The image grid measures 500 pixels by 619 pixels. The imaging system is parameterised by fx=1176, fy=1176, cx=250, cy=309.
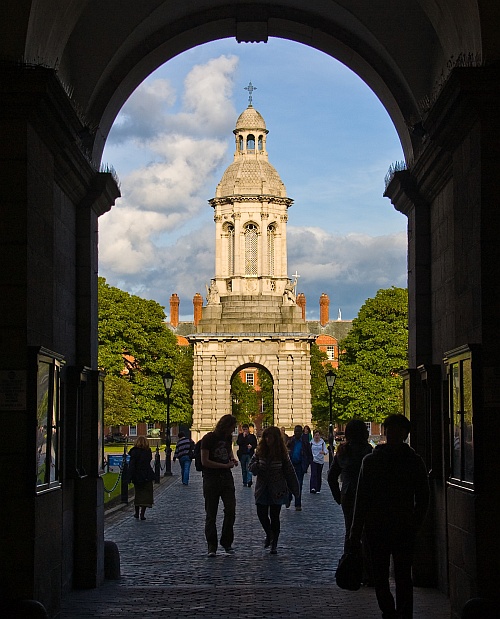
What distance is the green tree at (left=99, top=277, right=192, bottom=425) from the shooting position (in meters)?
70.1

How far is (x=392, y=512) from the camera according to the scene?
32.4ft

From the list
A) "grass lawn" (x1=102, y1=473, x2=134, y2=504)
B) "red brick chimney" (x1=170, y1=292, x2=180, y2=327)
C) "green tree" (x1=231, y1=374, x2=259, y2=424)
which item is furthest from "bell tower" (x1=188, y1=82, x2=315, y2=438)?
"red brick chimney" (x1=170, y1=292, x2=180, y2=327)

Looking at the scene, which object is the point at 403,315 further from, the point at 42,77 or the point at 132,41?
the point at 42,77

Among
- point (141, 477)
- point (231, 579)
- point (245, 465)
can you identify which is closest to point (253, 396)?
point (245, 465)

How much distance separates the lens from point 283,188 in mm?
72812

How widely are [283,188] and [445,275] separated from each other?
5985 centimetres

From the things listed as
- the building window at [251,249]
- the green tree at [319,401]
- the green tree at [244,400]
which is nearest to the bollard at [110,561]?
the green tree at [319,401]

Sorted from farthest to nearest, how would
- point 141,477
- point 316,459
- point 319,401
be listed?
point 319,401 < point 316,459 < point 141,477

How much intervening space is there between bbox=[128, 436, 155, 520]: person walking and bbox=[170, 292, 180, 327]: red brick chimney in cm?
11306

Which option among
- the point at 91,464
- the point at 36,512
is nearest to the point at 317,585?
the point at 91,464

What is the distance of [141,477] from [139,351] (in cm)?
4824

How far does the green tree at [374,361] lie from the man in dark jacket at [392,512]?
204 feet

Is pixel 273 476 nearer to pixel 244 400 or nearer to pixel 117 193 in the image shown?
pixel 117 193

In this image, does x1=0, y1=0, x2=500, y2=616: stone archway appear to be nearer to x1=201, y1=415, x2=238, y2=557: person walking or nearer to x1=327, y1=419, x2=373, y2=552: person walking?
x1=327, y1=419, x2=373, y2=552: person walking
